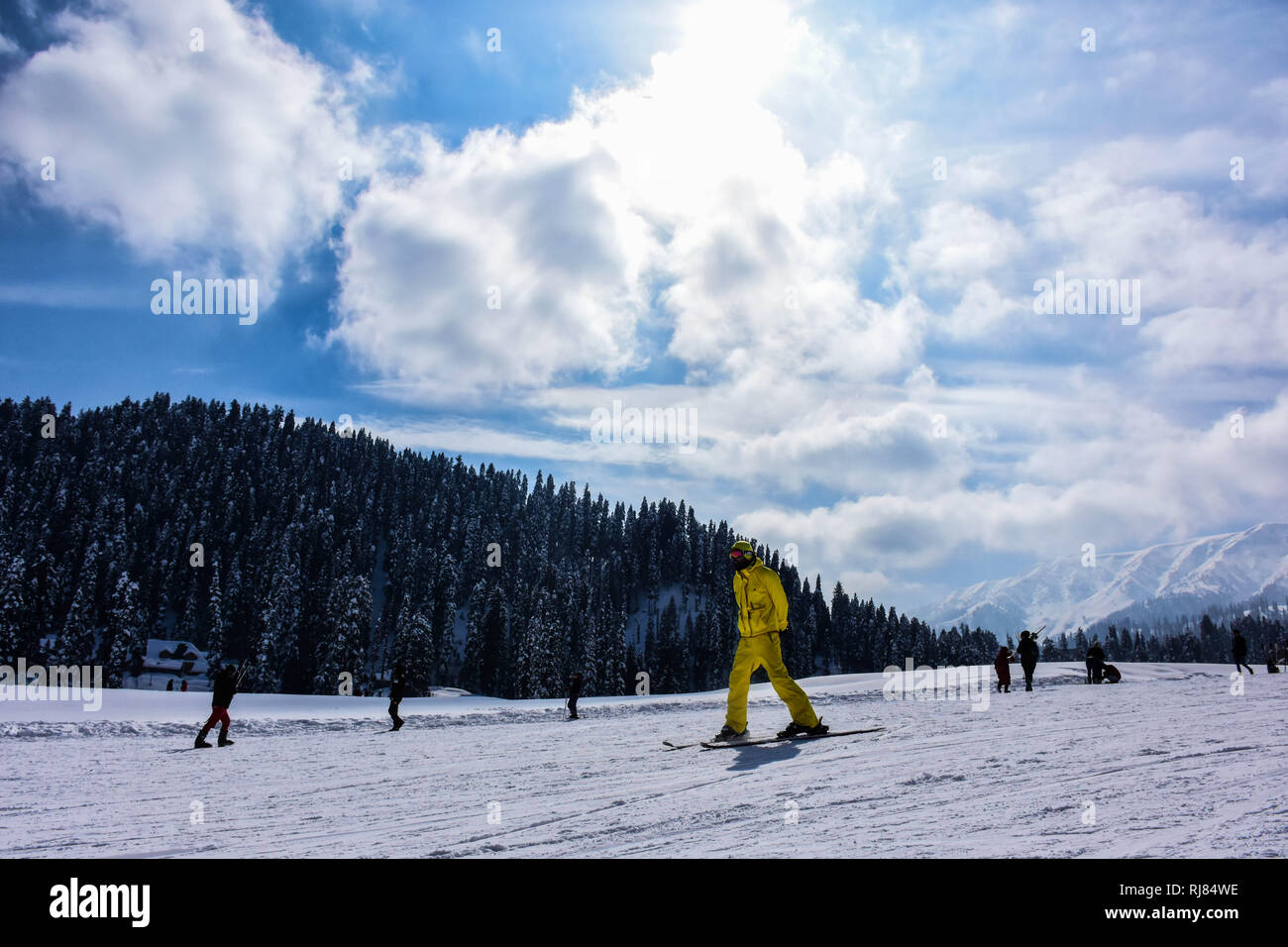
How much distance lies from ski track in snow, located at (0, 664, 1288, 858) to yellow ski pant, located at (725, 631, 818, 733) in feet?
2.27

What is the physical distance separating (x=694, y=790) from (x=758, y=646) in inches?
153

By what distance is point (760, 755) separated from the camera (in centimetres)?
1000

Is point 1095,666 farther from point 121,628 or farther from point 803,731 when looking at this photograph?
point 121,628

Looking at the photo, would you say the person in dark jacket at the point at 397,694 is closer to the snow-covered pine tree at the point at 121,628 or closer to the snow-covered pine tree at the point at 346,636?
the snow-covered pine tree at the point at 346,636

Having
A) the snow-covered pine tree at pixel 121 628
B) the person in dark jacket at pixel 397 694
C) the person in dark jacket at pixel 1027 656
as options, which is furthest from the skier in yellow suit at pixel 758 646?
the snow-covered pine tree at pixel 121 628

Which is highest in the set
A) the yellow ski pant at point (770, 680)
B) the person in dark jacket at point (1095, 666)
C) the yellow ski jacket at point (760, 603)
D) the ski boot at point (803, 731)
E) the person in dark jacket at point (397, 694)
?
the yellow ski jacket at point (760, 603)

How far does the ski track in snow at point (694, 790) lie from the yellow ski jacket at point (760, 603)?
6.09 ft

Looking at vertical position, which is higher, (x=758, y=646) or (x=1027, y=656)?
(x=758, y=646)

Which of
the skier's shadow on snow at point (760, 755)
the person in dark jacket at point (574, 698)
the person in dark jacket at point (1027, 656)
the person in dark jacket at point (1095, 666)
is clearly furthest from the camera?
the person in dark jacket at point (1095, 666)

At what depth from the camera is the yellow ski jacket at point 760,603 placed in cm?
1124

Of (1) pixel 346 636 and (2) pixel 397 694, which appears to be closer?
(2) pixel 397 694

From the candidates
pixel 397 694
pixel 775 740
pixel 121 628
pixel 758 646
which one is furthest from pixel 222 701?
pixel 121 628
